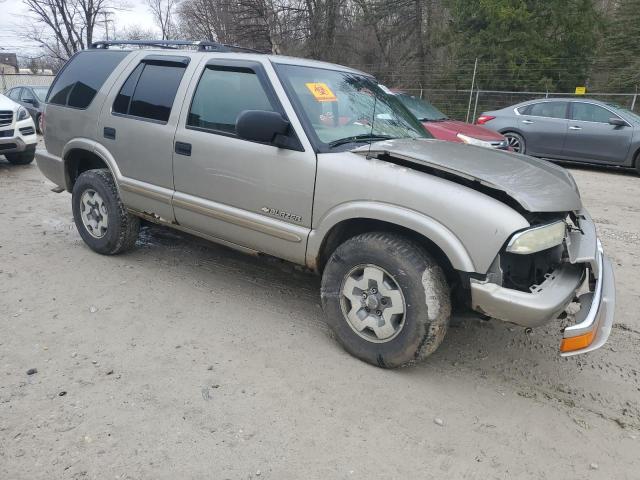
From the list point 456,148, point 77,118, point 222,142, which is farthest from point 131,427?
point 77,118

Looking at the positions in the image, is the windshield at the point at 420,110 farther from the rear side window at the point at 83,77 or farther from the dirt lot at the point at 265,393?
the rear side window at the point at 83,77

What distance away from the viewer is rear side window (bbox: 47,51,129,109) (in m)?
4.53

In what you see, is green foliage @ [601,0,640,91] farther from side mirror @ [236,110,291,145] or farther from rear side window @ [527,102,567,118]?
side mirror @ [236,110,291,145]

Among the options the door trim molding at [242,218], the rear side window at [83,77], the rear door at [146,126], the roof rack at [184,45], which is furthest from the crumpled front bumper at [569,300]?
the rear side window at [83,77]

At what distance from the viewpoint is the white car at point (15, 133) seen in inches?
347

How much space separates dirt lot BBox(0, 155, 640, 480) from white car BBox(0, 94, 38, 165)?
5.78 meters

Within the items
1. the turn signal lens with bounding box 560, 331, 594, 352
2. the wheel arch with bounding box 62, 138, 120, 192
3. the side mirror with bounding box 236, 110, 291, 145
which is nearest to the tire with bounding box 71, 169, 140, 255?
the wheel arch with bounding box 62, 138, 120, 192

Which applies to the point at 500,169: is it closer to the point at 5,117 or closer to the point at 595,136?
the point at 595,136

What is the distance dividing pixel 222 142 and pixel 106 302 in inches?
61.1

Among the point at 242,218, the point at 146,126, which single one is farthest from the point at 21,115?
the point at 242,218

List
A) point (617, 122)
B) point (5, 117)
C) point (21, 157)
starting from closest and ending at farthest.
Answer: point (5, 117), point (21, 157), point (617, 122)

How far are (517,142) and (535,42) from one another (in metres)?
9.77

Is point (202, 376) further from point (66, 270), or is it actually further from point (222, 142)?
point (66, 270)

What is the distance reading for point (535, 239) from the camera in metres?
2.58
